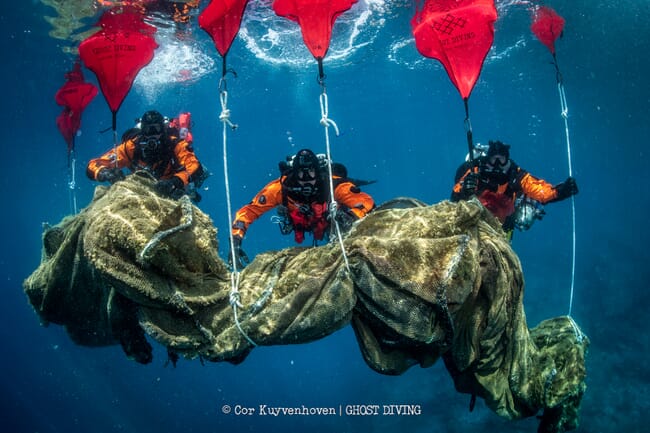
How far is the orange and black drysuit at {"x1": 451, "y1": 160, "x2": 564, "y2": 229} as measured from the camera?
645cm

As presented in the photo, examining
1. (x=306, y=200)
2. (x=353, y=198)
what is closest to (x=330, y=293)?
(x=353, y=198)

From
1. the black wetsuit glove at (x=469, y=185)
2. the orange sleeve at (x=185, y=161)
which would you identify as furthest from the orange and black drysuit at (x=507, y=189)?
the orange sleeve at (x=185, y=161)

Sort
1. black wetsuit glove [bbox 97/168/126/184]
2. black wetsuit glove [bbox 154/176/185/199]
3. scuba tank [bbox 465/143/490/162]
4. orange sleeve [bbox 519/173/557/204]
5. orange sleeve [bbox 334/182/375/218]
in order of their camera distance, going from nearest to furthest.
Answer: black wetsuit glove [bbox 154/176/185/199] → orange sleeve [bbox 334/182/375/218] → black wetsuit glove [bbox 97/168/126/184] → orange sleeve [bbox 519/173/557/204] → scuba tank [bbox 465/143/490/162]

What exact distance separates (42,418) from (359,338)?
42136mm

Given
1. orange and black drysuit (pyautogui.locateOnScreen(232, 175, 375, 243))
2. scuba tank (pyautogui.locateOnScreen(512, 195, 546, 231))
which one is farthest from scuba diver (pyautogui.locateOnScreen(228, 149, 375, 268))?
scuba tank (pyautogui.locateOnScreen(512, 195, 546, 231))

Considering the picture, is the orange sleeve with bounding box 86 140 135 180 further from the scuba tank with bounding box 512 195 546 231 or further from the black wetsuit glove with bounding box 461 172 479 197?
the scuba tank with bounding box 512 195 546 231

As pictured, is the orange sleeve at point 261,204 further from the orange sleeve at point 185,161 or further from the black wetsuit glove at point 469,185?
the black wetsuit glove at point 469,185

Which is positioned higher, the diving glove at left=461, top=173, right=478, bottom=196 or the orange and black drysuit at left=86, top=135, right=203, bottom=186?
the orange and black drysuit at left=86, top=135, right=203, bottom=186

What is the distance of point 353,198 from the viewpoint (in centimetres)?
580

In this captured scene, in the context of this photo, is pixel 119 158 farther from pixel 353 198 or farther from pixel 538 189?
pixel 538 189

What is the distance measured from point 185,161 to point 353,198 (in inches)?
111

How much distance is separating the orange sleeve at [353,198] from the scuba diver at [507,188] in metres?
1.69

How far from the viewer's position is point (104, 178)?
5941mm

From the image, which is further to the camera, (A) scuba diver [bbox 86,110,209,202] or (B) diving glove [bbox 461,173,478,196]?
(A) scuba diver [bbox 86,110,209,202]
